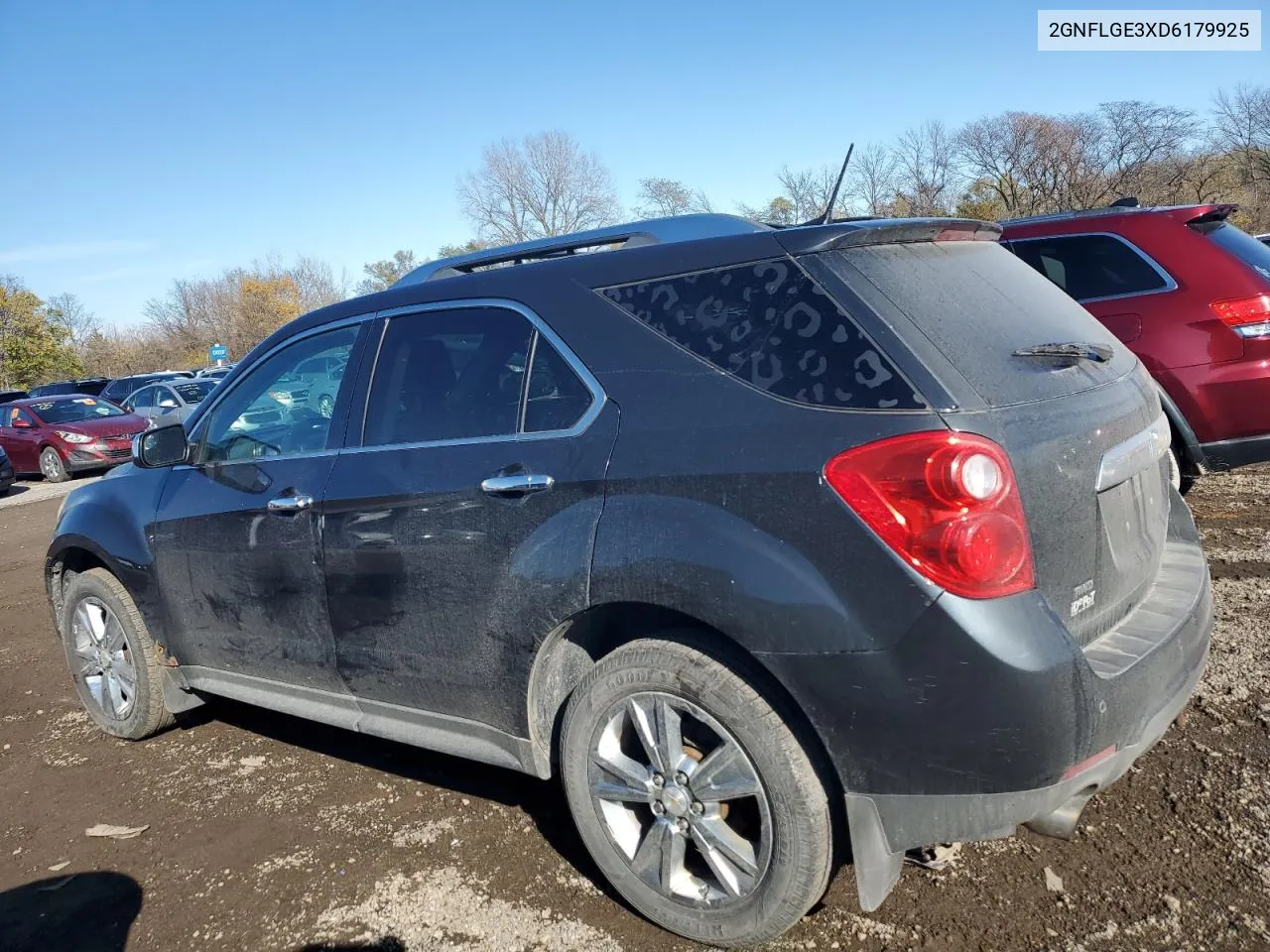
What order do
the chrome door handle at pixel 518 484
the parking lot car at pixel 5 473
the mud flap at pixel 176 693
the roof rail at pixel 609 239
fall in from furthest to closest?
the parking lot car at pixel 5 473 → the mud flap at pixel 176 693 → the roof rail at pixel 609 239 → the chrome door handle at pixel 518 484

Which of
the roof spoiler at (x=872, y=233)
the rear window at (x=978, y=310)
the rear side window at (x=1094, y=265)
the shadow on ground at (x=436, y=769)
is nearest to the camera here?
the rear window at (x=978, y=310)

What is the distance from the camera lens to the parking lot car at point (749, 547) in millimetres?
2203

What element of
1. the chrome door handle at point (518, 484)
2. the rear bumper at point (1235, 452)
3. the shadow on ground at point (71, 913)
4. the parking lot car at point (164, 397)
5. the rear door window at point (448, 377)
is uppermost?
the rear door window at point (448, 377)

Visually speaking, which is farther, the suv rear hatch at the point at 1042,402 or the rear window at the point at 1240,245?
the rear window at the point at 1240,245

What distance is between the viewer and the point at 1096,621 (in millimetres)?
2443

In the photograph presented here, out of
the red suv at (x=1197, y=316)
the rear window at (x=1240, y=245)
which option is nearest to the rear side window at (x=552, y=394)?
the red suv at (x=1197, y=316)

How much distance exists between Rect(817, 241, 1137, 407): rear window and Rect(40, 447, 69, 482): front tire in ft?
60.9

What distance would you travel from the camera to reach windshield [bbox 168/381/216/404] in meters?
20.5

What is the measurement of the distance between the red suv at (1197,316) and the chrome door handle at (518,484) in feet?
14.2

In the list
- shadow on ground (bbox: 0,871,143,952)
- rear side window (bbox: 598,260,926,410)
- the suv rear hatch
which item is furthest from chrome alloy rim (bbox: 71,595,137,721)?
the suv rear hatch

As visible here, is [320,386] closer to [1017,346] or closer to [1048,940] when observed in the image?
[1017,346]

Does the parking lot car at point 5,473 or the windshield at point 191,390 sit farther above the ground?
the windshield at point 191,390

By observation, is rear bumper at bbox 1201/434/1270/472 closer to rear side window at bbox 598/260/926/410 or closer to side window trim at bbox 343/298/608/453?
rear side window at bbox 598/260/926/410

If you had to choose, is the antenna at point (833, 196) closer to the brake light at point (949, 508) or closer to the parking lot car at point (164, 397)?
the brake light at point (949, 508)
